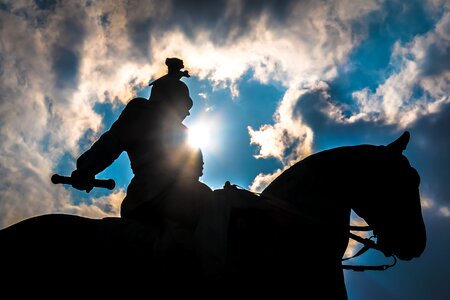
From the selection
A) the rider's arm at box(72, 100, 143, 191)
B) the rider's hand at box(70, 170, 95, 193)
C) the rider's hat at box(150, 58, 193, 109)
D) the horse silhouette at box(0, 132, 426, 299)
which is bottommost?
the horse silhouette at box(0, 132, 426, 299)

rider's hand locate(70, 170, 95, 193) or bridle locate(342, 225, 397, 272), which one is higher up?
rider's hand locate(70, 170, 95, 193)

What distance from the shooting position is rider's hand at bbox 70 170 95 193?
485 centimetres

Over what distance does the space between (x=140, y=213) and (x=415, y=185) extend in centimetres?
358

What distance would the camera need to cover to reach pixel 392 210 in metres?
4.62

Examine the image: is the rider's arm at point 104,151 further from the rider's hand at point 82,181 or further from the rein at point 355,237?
the rein at point 355,237

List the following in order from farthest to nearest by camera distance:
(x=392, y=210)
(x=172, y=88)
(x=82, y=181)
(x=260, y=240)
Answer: (x=172, y=88) < (x=82, y=181) < (x=392, y=210) < (x=260, y=240)

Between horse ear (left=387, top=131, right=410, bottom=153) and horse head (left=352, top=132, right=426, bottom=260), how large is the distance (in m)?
0.39

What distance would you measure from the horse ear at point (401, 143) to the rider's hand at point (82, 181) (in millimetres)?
4122

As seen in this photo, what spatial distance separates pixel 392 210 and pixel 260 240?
6.10 feet

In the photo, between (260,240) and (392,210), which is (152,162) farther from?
(392,210)

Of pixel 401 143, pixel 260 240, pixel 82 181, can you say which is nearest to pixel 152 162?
pixel 82 181

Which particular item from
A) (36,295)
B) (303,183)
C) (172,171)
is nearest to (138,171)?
(172,171)

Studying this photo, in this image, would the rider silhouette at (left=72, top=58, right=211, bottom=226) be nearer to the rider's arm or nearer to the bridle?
the rider's arm

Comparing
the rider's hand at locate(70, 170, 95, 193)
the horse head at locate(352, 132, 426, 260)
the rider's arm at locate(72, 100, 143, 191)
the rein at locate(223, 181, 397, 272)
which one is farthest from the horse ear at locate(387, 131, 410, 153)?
the rider's hand at locate(70, 170, 95, 193)
